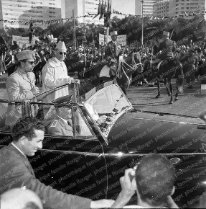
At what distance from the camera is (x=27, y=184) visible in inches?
89.9

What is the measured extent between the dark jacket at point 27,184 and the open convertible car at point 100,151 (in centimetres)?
96

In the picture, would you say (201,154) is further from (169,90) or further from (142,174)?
(169,90)

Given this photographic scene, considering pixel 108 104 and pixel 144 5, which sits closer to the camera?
pixel 108 104

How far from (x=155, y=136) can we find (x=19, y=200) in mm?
2226

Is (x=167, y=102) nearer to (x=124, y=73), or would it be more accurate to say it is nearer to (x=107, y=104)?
(x=124, y=73)

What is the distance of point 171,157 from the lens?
3.20 metres

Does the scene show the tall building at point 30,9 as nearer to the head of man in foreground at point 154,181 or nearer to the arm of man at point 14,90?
the arm of man at point 14,90

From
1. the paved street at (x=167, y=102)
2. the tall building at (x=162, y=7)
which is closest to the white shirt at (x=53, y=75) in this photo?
the paved street at (x=167, y=102)

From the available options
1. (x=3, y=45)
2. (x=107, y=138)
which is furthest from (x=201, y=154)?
(x=3, y=45)

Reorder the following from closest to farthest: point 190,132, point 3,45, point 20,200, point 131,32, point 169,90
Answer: point 20,200 → point 190,132 → point 169,90 → point 3,45 → point 131,32

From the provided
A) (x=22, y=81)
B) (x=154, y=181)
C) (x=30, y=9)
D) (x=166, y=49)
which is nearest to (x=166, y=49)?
(x=166, y=49)

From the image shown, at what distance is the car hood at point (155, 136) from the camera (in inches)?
131

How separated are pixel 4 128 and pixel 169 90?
25.8 feet

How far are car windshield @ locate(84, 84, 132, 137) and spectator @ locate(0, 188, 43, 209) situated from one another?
6.75ft
